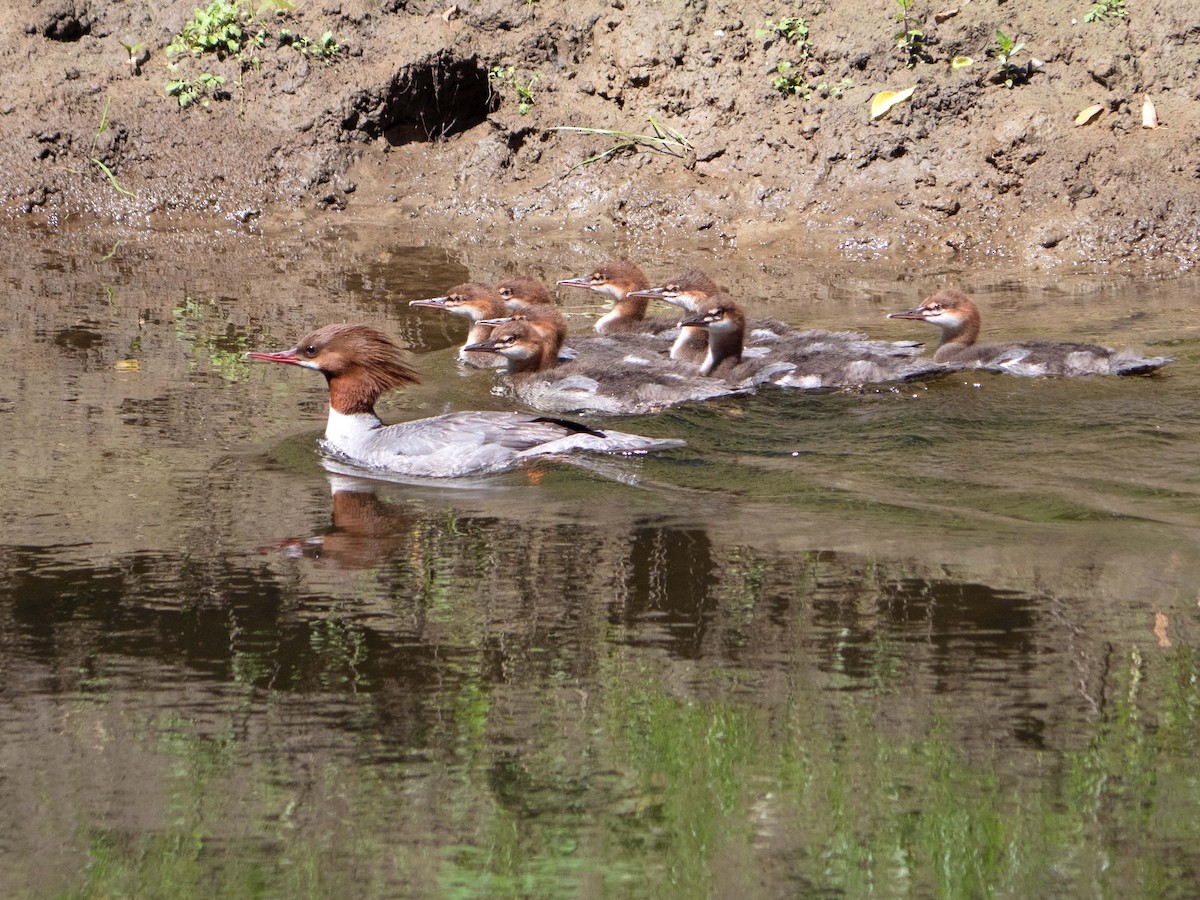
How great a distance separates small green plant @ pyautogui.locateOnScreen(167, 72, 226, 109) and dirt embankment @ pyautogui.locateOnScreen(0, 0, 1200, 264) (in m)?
0.03

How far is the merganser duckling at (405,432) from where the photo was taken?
6.60 m

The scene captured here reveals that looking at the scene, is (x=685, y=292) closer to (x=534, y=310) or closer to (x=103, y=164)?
(x=534, y=310)

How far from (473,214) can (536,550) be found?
25.3 ft

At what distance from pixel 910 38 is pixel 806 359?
5.35m

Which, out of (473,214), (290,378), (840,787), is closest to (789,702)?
(840,787)

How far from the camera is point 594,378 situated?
7.99 m

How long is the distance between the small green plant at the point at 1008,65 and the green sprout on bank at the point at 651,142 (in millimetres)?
2555

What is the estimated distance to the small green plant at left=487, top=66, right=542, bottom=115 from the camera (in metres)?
13.2

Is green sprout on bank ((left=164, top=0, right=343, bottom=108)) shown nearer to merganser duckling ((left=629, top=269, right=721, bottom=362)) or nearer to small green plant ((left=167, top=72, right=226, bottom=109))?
small green plant ((left=167, top=72, right=226, bottom=109))

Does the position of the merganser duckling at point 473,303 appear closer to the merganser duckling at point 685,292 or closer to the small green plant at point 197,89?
the merganser duckling at point 685,292

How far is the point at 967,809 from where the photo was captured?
11.3ft

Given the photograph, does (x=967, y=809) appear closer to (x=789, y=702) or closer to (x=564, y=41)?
(x=789, y=702)

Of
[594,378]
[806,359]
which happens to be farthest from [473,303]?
[806,359]

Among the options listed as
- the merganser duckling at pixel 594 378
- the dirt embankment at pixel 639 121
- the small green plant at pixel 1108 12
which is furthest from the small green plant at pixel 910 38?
the merganser duckling at pixel 594 378
